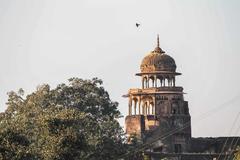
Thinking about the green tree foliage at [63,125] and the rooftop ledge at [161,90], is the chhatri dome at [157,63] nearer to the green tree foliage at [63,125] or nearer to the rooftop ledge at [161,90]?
the rooftop ledge at [161,90]

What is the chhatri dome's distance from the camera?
116875mm

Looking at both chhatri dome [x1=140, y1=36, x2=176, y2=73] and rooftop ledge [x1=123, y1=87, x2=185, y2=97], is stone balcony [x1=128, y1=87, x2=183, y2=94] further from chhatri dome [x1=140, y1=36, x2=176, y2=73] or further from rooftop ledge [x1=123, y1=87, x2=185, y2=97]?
chhatri dome [x1=140, y1=36, x2=176, y2=73]

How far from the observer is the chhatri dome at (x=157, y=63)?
116875mm

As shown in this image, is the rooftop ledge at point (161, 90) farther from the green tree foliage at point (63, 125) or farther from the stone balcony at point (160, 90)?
the green tree foliage at point (63, 125)

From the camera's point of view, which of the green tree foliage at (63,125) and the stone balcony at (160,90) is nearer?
the green tree foliage at (63,125)

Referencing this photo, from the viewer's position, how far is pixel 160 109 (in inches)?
4574

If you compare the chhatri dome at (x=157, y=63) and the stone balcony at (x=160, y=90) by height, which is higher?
the chhatri dome at (x=157, y=63)

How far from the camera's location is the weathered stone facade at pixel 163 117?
113812mm

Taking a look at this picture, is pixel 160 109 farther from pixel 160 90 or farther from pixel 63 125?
pixel 63 125

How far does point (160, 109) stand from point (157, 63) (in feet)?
11.7

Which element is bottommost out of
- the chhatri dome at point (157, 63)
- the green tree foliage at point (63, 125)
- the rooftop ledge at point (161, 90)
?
the green tree foliage at point (63, 125)

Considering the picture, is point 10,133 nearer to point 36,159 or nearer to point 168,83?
point 36,159

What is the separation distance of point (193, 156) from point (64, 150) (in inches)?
1055

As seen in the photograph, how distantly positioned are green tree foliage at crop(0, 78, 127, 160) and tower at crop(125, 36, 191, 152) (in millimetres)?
5790
